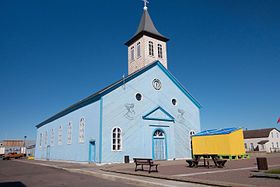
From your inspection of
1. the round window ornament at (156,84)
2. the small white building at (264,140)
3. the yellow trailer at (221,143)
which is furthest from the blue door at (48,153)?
the small white building at (264,140)

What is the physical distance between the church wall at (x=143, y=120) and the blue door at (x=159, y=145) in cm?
49

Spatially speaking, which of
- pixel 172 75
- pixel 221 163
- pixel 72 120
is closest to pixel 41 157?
pixel 72 120

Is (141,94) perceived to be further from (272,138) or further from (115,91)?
(272,138)

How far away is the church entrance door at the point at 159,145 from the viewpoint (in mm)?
21188

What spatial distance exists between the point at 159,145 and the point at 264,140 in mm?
39423

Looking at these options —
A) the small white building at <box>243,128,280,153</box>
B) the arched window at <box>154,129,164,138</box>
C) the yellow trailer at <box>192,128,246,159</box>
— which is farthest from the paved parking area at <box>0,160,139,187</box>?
the small white building at <box>243,128,280,153</box>

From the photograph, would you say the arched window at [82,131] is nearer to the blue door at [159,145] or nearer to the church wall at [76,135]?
the church wall at [76,135]

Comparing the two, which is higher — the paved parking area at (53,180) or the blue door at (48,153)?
the blue door at (48,153)

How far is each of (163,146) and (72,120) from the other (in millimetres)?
9927

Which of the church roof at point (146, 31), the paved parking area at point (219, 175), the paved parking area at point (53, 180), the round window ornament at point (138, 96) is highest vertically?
the church roof at point (146, 31)

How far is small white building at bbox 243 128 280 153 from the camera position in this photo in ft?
164

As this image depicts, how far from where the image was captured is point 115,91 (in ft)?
65.4

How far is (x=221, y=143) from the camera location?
20.8 meters

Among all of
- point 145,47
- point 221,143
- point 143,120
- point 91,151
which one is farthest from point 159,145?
point 145,47
